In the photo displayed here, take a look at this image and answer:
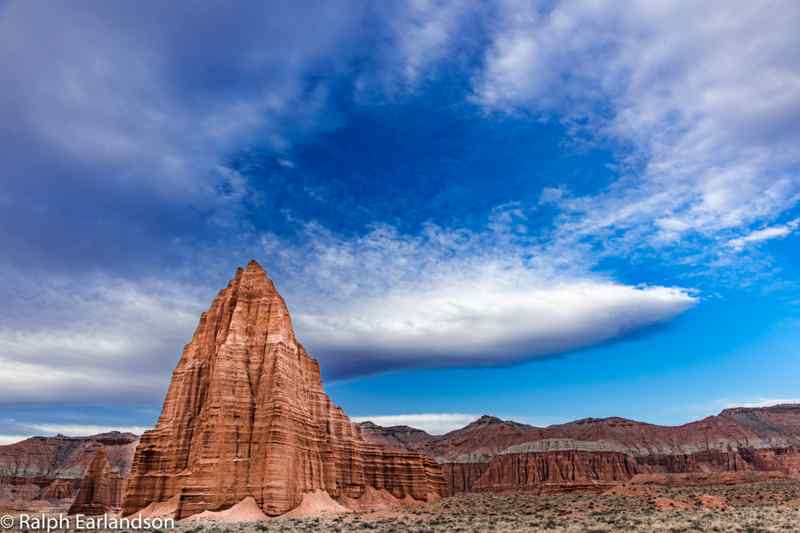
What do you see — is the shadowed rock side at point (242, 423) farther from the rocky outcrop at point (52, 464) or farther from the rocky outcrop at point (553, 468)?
the rocky outcrop at point (553, 468)

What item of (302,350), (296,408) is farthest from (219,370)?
(302,350)

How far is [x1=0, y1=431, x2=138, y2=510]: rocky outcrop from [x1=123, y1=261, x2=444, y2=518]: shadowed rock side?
9505 cm

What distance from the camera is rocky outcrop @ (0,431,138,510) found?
14615 centimetres

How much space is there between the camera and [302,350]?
68438mm

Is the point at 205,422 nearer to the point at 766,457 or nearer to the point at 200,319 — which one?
the point at 200,319

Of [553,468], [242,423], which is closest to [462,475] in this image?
[553,468]

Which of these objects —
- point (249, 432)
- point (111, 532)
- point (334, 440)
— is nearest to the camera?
point (111, 532)

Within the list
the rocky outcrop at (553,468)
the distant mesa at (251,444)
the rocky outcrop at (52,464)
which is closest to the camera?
the distant mesa at (251,444)

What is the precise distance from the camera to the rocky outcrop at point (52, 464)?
146150 millimetres

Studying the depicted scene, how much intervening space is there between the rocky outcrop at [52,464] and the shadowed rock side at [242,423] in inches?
3742

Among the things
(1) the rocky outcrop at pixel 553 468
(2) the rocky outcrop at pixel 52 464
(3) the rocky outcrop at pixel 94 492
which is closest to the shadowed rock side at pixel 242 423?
(3) the rocky outcrop at pixel 94 492

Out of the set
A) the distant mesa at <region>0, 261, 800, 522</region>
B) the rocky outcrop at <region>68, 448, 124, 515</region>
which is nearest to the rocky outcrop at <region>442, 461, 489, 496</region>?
the distant mesa at <region>0, 261, 800, 522</region>

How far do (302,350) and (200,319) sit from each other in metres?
11.8

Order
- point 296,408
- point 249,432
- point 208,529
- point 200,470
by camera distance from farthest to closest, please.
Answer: point 296,408 → point 249,432 → point 200,470 → point 208,529
